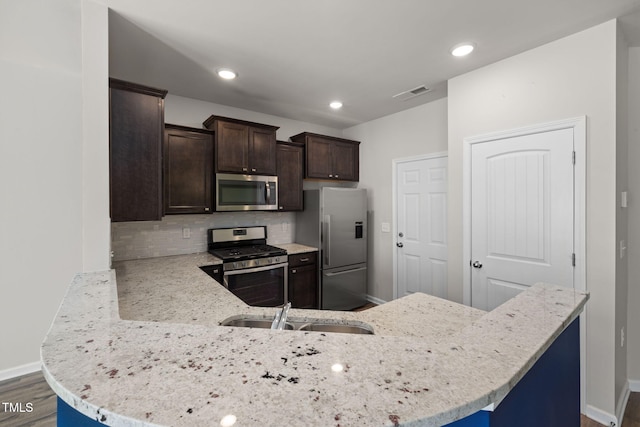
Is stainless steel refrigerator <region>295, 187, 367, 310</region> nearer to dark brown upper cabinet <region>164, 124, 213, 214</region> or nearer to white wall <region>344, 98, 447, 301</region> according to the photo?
white wall <region>344, 98, 447, 301</region>

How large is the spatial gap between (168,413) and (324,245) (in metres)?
3.17

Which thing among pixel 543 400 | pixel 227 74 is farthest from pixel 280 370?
pixel 227 74

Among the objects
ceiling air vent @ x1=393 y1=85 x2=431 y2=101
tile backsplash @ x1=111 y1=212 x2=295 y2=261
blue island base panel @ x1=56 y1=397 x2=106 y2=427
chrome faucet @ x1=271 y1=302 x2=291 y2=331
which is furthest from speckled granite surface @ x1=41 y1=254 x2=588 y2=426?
ceiling air vent @ x1=393 y1=85 x2=431 y2=101

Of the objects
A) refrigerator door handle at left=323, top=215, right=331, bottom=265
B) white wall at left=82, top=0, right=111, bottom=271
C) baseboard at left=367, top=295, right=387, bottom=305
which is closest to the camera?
white wall at left=82, top=0, right=111, bottom=271

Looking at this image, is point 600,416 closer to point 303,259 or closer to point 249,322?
point 249,322

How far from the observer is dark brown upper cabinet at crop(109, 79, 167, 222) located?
2055 millimetres

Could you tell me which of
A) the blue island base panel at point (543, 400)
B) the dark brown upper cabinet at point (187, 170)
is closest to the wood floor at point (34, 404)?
the blue island base panel at point (543, 400)

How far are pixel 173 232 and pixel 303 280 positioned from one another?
5.34 ft

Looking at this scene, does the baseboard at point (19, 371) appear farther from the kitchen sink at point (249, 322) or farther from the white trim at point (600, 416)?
the white trim at point (600, 416)

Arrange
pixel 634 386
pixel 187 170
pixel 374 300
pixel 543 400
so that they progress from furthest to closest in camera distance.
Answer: pixel 374 300 < pixel 187 170 < pixel 634 386 < pixel 543 400

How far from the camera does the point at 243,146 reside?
332 centimetres

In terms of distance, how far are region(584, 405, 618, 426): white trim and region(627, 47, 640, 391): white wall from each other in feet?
2.30

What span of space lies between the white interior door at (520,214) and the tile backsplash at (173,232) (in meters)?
2.53

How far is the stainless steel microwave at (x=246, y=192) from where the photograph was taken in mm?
3240
